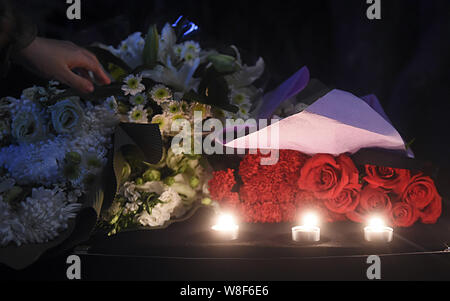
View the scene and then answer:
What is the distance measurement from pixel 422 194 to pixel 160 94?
65 centimetres

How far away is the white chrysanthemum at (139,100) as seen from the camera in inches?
35.6

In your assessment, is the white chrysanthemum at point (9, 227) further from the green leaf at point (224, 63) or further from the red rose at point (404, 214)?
the red rose at point (404, 214)

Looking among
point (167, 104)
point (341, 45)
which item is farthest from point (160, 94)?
point (341, 45)

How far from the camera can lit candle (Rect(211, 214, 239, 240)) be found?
0.80m

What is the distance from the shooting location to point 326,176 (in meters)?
0.87

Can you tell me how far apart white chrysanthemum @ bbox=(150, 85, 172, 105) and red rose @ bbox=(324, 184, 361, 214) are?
450mm

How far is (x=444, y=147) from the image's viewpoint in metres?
1.20

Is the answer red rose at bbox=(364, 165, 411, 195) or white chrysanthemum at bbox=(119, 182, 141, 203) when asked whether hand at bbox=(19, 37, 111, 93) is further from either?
red rose at bbox=(364, 165, 411, 195)

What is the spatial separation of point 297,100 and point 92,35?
68 cm

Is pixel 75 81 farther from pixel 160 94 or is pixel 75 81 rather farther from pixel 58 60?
pixel 160 94

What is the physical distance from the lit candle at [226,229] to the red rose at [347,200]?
0.82 ft

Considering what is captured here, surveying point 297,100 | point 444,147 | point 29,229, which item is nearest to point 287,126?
point 297,100

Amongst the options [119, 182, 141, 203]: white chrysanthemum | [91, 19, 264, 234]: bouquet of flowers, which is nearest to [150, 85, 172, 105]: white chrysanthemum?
[91, 19, 264, 234]: bouquet of flowers

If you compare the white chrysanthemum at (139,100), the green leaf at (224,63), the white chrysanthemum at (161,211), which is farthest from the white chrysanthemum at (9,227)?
the green leaf at (224,63)
